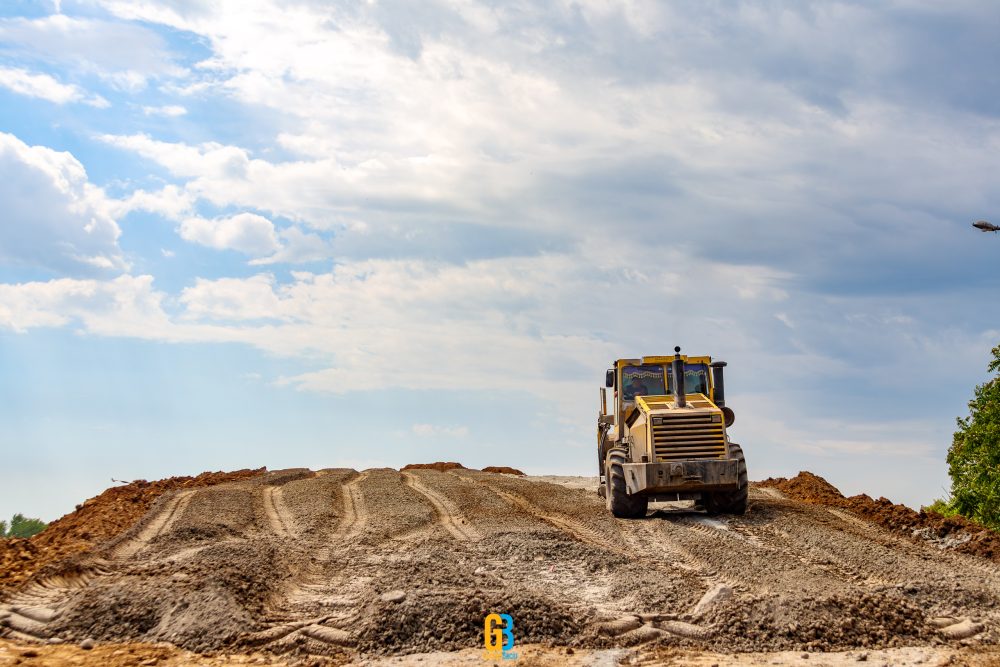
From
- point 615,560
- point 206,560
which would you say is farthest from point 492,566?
point 206,560

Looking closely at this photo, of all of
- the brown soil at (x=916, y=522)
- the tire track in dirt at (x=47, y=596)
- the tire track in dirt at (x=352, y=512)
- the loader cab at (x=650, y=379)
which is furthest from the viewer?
the loader cab at (x=650, y=379)

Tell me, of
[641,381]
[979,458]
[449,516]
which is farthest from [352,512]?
[979,458]

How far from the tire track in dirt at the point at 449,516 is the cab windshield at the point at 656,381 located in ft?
14.7

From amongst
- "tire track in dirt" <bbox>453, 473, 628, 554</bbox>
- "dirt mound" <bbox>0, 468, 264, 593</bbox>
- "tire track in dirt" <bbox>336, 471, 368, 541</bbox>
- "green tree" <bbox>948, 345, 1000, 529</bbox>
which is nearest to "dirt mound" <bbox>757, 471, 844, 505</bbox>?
"green tree" <bbox>948, 345, 1000, 529</bbox>

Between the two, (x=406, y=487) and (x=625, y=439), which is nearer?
(x=625, y=439)

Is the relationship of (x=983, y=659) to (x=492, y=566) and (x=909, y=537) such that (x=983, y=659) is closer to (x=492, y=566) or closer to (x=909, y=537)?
(x=492, y=566)

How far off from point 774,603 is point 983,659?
7.38 ft

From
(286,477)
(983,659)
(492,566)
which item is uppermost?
(286,477)

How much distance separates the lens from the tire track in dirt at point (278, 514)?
18.1 metres

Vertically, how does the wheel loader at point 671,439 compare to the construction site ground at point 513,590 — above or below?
above

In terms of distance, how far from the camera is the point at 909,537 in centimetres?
1759

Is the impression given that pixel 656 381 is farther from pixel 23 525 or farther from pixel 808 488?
pixel 23 525

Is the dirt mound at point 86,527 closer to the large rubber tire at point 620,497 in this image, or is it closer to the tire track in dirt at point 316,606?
the tire track in dirt at point 316,606

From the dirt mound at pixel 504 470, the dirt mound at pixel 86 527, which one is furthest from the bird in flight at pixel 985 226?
the dirt mound at pixel 504 470
